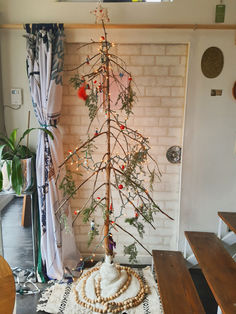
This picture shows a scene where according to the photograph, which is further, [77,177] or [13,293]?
[77,177]

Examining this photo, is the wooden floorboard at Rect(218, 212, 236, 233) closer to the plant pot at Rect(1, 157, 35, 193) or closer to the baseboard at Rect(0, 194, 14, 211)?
the plant pot at Rect(1, 157, 35, 193)

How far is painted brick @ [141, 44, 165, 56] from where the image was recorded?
7.26 ft

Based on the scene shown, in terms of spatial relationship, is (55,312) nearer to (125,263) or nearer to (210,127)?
(125,263)

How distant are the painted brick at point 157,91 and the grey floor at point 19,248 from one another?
57.3 inches

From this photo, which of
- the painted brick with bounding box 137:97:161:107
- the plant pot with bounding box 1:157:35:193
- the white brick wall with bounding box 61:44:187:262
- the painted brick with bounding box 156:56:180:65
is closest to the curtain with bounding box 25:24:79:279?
the plant pot with bounding box 1:157:35:193

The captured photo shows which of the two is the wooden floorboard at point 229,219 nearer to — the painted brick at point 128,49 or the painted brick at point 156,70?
the painted brick at point 156,70

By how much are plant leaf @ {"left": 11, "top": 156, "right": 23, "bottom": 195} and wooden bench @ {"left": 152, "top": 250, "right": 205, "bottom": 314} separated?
1.25m

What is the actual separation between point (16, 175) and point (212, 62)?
6.03ft

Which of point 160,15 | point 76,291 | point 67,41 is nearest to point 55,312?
point 76,291

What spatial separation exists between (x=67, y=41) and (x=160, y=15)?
804 millimetres

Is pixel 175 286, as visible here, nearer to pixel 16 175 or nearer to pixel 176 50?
pixel 16 175

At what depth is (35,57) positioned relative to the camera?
2105mm

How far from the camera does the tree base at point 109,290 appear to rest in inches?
77.9

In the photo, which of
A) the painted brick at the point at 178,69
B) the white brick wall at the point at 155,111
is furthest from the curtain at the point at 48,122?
the painted brick at the point at 178,69
